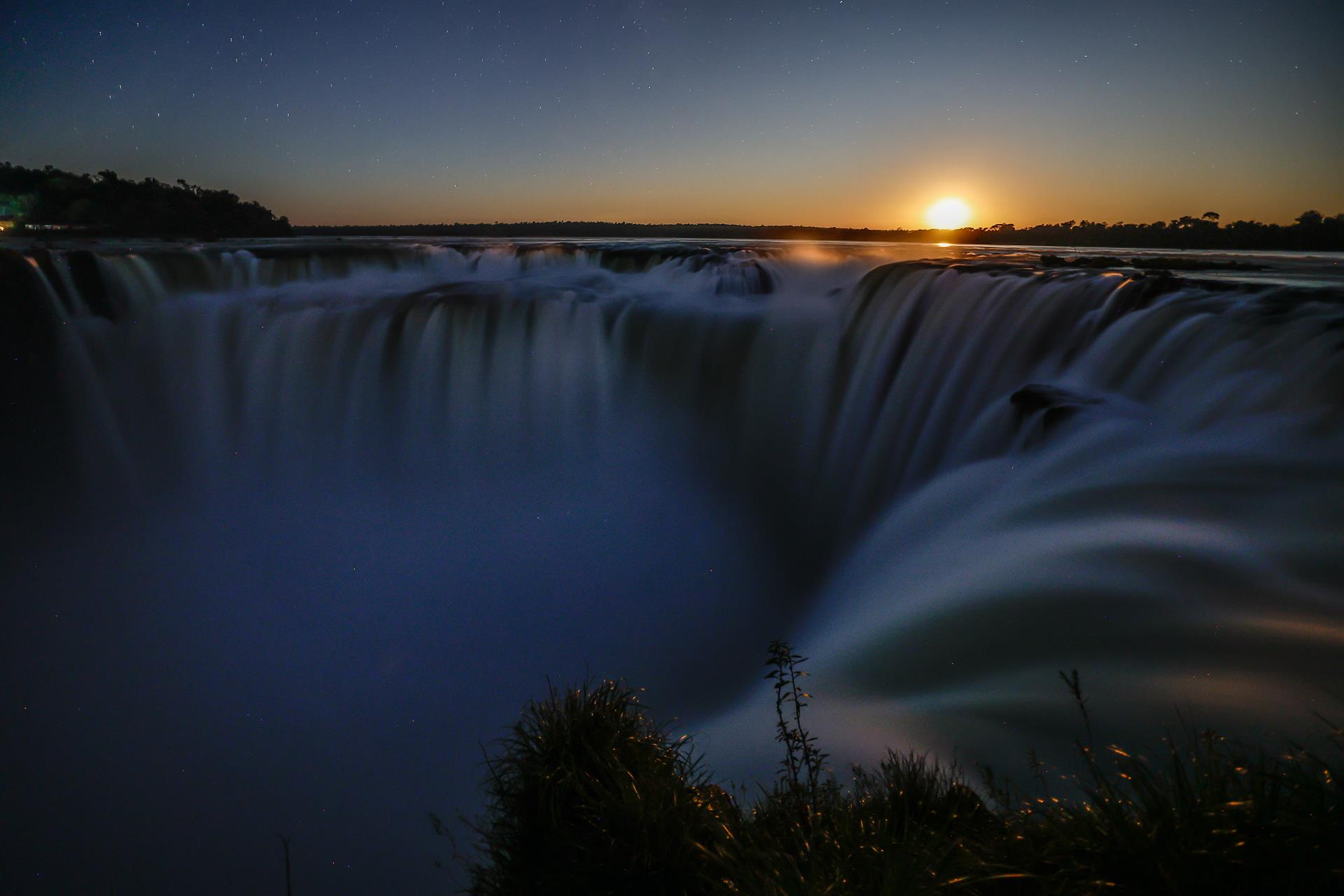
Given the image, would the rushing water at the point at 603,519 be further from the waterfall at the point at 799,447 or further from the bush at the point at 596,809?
the bush at the point at 596,809

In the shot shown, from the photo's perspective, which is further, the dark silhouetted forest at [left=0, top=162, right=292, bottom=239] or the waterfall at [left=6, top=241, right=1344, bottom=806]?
the dark silhouetted forest at [left=0, top=162, right=292, bottom=239]

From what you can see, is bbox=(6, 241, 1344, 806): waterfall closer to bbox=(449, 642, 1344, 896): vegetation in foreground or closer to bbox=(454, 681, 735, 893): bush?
bbox=(449, 642, 1344, 896): vegetation in foreground

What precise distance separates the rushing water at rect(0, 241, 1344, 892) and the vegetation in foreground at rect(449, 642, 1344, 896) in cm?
140

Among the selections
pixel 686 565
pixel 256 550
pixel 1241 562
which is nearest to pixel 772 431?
pixel 686 565

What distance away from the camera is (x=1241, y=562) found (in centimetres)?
430

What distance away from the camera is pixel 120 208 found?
2088 centimetres

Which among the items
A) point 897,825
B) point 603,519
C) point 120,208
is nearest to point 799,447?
point 603,519

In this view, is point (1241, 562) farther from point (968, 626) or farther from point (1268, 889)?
point (1268, 889)

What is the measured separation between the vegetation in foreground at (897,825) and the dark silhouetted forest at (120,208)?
2155 cm

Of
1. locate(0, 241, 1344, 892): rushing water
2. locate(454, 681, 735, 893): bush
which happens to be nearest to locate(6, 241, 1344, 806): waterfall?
locate(0, 241, 1344, 892): rushing water

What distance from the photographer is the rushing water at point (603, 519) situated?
4.61m

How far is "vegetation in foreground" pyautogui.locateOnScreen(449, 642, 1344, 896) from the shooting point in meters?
1.41

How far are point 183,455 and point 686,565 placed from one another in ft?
38.5

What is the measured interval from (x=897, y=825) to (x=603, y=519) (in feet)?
31.4
